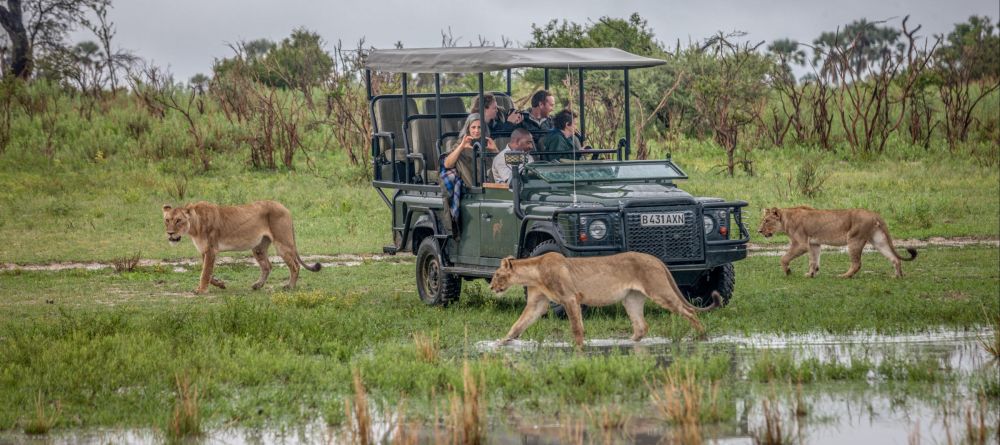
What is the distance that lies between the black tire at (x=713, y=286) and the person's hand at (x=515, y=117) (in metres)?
2.20

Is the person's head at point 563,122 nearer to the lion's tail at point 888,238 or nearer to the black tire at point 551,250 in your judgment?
the black tire at point 551,250

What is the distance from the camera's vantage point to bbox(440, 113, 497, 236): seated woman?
522 inches

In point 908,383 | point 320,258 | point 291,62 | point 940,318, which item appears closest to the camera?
point 908,383

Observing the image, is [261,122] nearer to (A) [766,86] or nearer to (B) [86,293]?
(A) [766,86]

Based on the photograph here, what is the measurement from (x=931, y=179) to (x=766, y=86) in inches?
336

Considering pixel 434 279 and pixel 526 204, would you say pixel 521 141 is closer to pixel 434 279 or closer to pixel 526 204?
pixel 526 204

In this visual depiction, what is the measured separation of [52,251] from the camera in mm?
19047

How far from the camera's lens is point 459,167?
1341cm

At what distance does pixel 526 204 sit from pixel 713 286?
177cm

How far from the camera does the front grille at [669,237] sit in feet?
39.7

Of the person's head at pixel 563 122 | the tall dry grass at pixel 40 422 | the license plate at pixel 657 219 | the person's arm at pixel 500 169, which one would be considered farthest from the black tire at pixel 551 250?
the tall dry grass at pixel 40 422

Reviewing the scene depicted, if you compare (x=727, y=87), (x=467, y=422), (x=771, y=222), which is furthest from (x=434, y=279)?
(x=727, y=87)

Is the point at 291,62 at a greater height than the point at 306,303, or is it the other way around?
the point at 291,62

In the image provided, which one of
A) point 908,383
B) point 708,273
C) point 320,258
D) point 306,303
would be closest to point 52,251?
point 320,258
